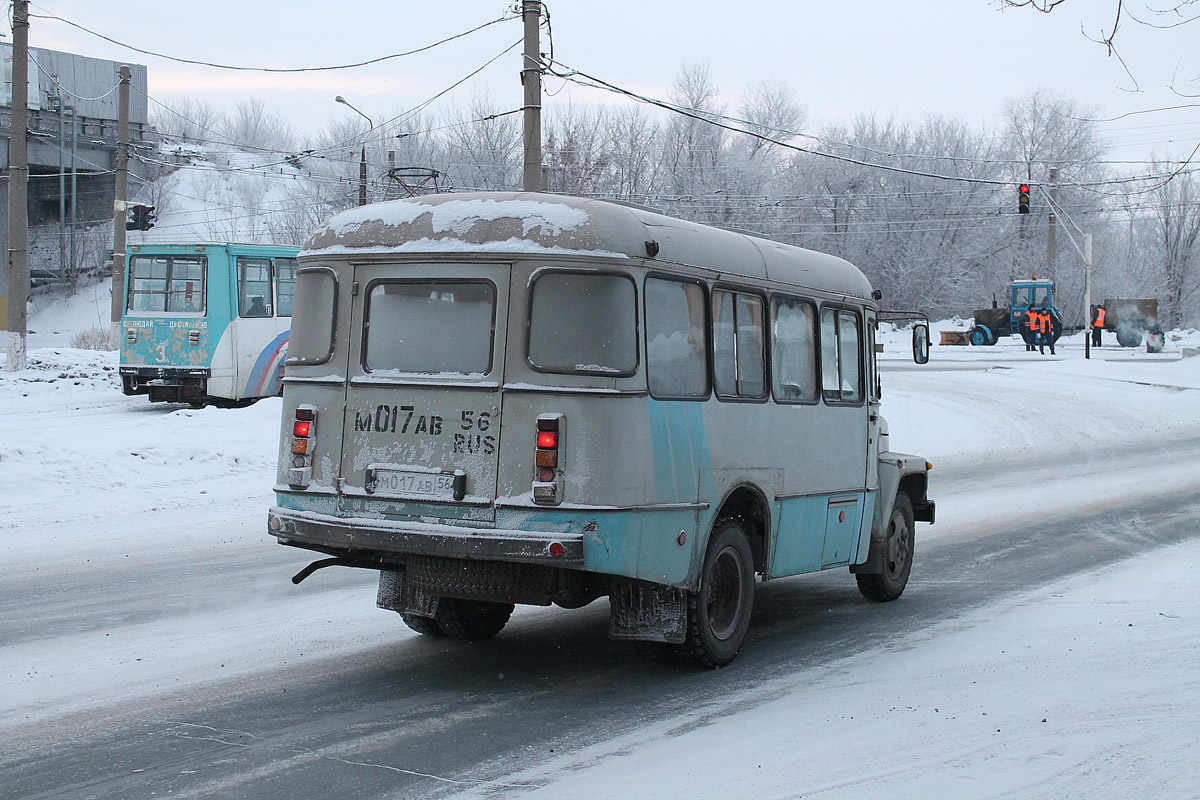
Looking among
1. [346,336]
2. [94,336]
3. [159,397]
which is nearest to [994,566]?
[346,336]

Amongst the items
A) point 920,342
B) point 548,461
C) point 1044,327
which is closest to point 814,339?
point 920,342

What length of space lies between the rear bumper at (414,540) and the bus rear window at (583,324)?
873 mm

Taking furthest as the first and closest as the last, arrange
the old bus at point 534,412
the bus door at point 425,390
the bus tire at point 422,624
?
the bus tire at point 422,624, the bus door at point 425,390, the old bus at point 534,412

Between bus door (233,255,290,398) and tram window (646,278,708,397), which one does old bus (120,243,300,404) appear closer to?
bus door (233,255,290,398)

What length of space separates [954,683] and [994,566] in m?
4.57

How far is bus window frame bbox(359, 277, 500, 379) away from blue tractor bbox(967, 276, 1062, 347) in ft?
156

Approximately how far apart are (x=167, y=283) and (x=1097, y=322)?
41.6 meters

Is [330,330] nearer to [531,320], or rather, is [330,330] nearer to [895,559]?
[531,320]

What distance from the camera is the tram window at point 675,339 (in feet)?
21.5

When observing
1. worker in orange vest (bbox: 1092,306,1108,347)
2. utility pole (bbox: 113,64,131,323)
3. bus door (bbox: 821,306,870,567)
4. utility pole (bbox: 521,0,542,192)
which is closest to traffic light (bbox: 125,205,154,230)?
utility pole (bbox: 113,64,131,323)

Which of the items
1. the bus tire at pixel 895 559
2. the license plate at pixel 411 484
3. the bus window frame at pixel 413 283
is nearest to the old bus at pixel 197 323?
the bus tire at pixel 895 559

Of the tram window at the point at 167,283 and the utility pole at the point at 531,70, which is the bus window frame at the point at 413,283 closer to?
the utility pole at the point at 531,70

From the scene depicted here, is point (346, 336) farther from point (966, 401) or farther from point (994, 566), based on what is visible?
point (966, 401)

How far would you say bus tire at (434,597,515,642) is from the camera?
764cm
